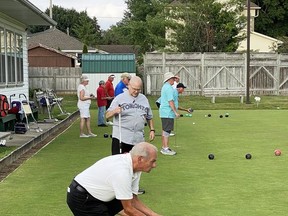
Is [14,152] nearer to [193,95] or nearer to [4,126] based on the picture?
[4,126]

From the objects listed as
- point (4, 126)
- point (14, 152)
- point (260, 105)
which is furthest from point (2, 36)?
point (260, 105)

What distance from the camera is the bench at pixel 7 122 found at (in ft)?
44.6

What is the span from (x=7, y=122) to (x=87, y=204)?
10248 mm

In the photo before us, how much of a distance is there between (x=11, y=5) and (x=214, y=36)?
2336 centimetres

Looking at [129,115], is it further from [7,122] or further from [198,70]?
[198,70]

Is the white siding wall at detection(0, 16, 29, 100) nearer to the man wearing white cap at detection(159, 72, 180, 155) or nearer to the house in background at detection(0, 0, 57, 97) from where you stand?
the house in background at detection(0, 0, 57, 97)

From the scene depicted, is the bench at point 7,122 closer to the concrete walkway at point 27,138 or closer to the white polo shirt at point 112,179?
the concrete walkway at point 27,138

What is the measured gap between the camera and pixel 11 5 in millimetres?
14336

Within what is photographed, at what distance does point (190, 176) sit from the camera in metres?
9.28

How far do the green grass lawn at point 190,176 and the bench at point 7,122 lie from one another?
1291mm

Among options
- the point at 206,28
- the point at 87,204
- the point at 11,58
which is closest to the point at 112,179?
the point at 87,204

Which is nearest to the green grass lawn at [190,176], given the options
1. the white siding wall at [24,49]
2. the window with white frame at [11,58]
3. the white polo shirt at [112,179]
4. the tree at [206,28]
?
the white polo shirt at [112,179]

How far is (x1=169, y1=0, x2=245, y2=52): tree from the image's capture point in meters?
35.8

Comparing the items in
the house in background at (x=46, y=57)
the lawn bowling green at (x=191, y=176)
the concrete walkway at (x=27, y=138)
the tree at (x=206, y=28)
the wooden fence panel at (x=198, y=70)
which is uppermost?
the tree at (x=206, y=28)
